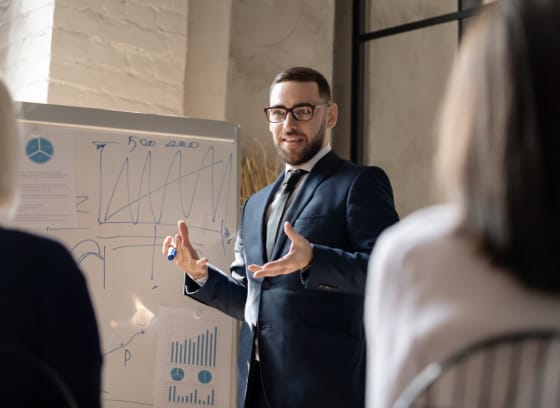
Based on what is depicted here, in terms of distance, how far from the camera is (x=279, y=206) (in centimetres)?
273

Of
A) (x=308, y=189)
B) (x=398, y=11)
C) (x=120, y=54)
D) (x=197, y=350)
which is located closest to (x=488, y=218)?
(x=308, y=189)

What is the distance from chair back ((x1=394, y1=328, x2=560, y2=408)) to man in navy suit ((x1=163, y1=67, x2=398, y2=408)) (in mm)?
1475

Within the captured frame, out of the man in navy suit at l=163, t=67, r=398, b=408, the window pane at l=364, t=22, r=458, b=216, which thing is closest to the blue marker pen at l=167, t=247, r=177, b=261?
the man in navy suit at l=163, t=67, r=398, b=408

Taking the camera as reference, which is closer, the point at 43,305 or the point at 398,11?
the point at 43,305

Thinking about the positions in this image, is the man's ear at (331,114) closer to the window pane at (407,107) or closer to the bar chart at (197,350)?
the bar chart at (197,350)

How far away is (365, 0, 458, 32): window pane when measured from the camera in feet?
16.4

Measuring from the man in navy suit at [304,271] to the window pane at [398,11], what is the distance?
95.4 inches

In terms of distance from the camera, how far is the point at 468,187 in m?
0.82

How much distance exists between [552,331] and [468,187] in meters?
0.17

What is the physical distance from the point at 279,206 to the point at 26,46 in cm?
170

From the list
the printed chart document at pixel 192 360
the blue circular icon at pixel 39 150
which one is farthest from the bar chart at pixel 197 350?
the blue circular icon at pixel 39 150

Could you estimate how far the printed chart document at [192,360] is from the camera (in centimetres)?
286

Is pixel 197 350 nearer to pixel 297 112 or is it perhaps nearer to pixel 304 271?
pixel 304 271

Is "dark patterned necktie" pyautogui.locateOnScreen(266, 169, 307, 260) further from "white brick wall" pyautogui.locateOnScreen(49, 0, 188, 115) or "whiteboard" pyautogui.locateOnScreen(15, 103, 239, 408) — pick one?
"white brick wall" pyautogui.locateOnScreen(49, 0, 188, 115)
